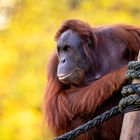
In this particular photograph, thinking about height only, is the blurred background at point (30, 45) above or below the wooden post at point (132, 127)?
above

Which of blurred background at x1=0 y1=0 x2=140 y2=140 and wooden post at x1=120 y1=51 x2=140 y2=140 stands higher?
blurred background at x1=0 y1=0 x2=140 y2=140

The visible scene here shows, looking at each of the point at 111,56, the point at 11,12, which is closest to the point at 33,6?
the point at 11,12

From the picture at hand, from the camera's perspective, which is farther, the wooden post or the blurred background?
the blurred background

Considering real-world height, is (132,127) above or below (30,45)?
below

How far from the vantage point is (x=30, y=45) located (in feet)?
25.4

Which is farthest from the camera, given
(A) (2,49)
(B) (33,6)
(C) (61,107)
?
(B) (33,6)

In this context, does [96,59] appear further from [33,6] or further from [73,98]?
[33,6]

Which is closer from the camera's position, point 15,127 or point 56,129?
point 56,129

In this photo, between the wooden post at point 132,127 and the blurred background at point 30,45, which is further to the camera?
the blurred background at point 30,45

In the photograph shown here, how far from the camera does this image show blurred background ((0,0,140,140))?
743 cm

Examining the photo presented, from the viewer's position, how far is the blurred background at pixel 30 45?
743 centimetres

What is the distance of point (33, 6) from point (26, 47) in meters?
0.85

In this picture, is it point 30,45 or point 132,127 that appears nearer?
point 132,127

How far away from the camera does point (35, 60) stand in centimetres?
774
